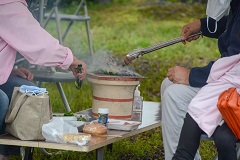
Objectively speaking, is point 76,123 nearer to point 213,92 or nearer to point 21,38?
point 21,38

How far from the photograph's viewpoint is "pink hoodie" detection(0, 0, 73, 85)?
402 centimetres

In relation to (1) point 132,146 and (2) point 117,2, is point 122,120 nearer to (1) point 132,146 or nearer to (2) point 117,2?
(1) point 132,146

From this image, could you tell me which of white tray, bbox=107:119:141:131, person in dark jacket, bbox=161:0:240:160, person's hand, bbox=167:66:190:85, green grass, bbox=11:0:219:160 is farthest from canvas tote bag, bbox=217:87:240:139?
green grass, bbox=11:0:219:160

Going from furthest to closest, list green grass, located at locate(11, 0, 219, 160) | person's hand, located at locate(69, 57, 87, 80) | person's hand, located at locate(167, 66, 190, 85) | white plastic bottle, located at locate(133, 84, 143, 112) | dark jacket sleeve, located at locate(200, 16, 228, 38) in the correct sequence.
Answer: green grass, located at locate(11, 0, 219, 160) < white plastic bottle, located at locate(133, 84, 143, 112) < dark jacket sleeve, located at locate(200, 16, 228, 38) < person's hand, located at locate(167, 66, 190, 85) < person's hand, located at locate(69, 57, 87, 80)

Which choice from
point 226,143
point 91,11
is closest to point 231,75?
point 226,143

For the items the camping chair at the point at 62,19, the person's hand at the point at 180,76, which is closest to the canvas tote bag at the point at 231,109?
the person's hand at the point at 180,76

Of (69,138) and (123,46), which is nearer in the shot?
(69,138)

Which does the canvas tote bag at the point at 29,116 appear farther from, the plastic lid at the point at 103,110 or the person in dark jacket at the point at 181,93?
the person in dark jacket at the point at 181,93

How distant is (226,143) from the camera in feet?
12.7

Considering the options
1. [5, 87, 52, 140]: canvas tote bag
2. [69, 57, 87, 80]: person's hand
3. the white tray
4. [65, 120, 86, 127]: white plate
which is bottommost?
the white tray

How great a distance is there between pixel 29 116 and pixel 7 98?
8.6 inches

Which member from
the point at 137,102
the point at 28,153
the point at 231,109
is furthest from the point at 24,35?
the point at 137,102

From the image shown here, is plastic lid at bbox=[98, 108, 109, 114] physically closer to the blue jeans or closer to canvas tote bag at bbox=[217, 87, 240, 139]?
the blue jeans

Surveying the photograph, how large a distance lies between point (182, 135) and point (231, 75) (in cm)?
44
